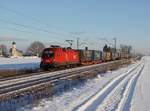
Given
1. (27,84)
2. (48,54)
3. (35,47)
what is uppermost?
(35,47)

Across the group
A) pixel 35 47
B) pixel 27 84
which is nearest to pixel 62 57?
pixel 27 84

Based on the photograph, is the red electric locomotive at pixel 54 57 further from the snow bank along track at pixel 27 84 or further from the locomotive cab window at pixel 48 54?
the snow bank along track at pixel 27 84

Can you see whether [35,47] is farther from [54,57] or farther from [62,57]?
[54,57]

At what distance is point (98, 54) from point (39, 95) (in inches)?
2089

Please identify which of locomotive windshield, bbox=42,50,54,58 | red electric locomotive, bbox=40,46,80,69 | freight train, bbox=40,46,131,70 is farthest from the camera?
locomotive windshield, bbox=42,50,54,58

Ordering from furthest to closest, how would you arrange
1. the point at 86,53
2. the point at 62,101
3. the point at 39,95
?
the point at 86,53
the point at 39,95
the point at 62,101

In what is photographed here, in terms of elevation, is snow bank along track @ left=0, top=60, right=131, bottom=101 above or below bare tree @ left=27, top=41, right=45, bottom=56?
below

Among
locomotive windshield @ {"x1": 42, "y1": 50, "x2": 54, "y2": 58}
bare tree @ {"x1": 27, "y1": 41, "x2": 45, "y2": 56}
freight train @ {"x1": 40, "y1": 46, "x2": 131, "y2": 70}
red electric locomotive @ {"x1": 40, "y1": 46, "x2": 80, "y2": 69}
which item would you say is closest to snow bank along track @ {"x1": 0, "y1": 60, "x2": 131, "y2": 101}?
red electric locomotive @ {"x1": 40, "y1": 46, "x2": 80, "y2": 69}

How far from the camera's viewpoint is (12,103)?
12180 millimetres

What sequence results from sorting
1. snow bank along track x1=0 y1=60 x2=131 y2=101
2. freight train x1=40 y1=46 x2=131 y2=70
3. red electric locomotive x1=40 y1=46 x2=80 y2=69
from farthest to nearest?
freight train x1=40 y1=46 x2=131 y2=70 → red electric locomotive x1=40 y1=46 x2=80 y2=69 → snow bank along track x1=0 y1=60 x2=131 y2=101

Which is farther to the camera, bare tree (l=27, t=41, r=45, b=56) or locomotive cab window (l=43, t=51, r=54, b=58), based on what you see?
bare tree (l=27, t=41, r=45, b=56)

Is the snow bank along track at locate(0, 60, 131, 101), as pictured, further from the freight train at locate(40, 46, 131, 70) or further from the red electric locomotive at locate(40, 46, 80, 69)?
the freight train at locate(40, 46, 131, 70)

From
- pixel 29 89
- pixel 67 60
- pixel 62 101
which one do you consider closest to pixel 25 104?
pixel 62 101

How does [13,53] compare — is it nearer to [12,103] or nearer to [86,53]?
[86,53]
